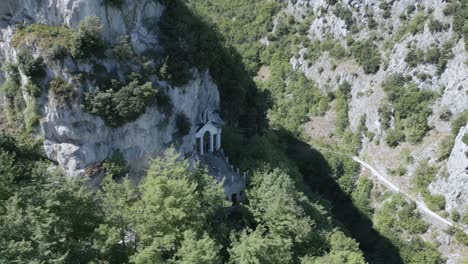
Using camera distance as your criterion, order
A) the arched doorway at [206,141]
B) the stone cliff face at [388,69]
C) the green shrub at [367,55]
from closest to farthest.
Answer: the arched doorway at [206,141]
the stone cliff face at [388,69]
the green shrub at [367,55]

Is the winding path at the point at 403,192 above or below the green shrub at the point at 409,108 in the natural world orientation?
below

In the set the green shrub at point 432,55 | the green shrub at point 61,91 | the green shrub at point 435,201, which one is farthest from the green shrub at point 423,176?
the green shrub at point 61,91

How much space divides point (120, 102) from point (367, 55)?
168 feet

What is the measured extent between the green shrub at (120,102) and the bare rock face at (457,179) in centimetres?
4225

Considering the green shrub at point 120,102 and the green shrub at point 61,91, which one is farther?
the green shrub at point 120,102

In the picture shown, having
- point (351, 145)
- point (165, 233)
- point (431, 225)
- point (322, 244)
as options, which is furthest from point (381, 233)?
point (165, 233)

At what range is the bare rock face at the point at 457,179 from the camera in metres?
56.9

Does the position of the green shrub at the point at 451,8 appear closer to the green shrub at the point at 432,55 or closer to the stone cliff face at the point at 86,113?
the green shrub at the point at 432,55

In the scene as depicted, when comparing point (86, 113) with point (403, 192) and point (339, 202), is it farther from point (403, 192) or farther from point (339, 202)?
point (403, 192)

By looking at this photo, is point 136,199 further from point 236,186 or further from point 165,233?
point 236,186

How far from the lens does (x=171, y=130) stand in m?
40.4

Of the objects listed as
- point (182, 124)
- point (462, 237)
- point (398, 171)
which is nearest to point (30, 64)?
point (182, 124)

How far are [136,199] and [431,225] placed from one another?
42.8 m

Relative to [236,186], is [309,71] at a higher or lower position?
higher
